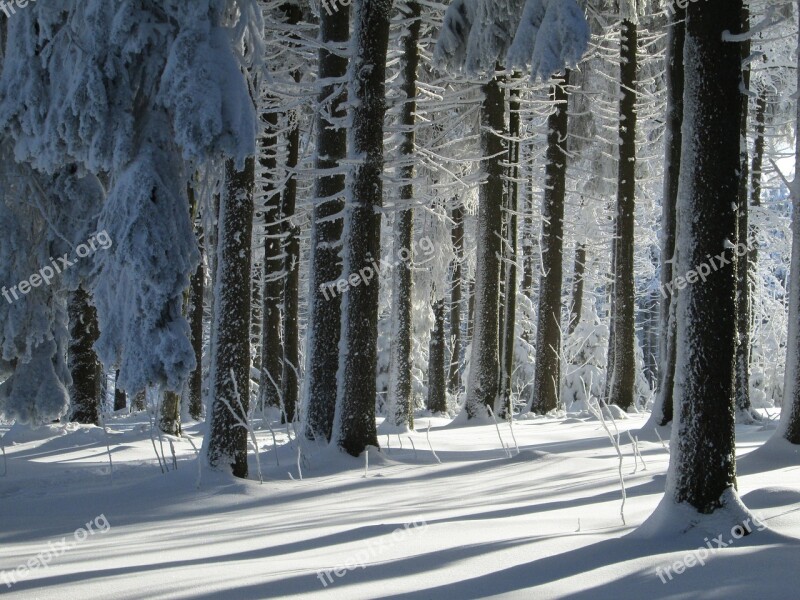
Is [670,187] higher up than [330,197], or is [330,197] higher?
[670,187]

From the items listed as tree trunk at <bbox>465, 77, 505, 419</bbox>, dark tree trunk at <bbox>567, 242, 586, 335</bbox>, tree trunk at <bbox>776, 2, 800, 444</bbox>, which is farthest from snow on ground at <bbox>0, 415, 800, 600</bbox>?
dark tree trunk at <bbox>567, 242, 586, 335</bbox>

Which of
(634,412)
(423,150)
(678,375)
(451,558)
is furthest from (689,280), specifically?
(634,412)

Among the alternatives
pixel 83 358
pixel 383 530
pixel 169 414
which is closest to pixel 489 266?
pixel 169 414

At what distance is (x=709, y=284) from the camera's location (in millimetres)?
4836

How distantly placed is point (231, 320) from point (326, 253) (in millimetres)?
2696

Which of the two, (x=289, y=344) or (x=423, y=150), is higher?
(x=423, y=150)

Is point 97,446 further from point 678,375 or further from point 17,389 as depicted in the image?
point 678,375

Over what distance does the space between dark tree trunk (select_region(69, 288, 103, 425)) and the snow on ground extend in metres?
3.04

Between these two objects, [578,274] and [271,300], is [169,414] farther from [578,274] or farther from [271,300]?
[578,274]

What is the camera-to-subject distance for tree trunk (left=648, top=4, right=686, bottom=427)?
1027 cm

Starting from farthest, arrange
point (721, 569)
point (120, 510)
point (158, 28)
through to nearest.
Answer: point (158, 28) < point (120, 510) < point (721, 569)

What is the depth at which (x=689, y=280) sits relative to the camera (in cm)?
494

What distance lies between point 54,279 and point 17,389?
2.15 meters

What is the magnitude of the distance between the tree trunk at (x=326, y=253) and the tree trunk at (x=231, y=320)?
5.77ft
